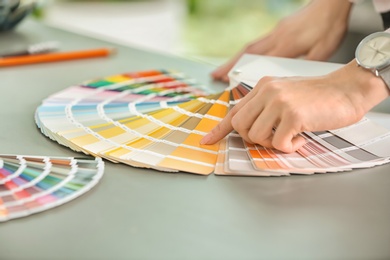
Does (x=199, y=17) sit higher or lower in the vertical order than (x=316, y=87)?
lower

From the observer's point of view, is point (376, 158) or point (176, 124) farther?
point (176, 124)

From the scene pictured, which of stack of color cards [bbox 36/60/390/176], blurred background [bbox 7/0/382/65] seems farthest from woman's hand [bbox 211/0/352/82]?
blurred background [bbox 7/0/382/65]

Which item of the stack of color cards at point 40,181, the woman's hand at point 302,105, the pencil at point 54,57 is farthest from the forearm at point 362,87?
the pencil at point 54,57

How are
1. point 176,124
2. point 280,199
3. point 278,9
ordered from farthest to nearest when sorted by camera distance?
1. point 278,9
2. point 176,124
3. point 280,199

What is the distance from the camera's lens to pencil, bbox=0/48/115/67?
133cm

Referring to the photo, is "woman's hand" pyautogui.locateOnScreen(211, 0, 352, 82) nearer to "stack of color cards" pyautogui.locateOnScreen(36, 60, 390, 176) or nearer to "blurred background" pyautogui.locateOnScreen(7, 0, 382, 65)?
"stack of color cards" pyautogui.locateOnScreen(36, 60, 390, 176)

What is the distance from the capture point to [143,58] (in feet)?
4.52

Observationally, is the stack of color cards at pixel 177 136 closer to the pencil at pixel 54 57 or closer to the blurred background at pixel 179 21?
the pencil at pixel 54 57

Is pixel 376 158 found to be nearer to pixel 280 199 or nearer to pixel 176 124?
pixel 280 199

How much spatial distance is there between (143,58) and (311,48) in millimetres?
360

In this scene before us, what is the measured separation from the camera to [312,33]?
125 centimetres

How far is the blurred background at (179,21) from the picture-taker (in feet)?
12.6

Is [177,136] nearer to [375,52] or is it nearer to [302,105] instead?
[302,105]

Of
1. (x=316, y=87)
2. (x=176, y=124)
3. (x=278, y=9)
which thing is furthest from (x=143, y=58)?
(x=278, y=9)
